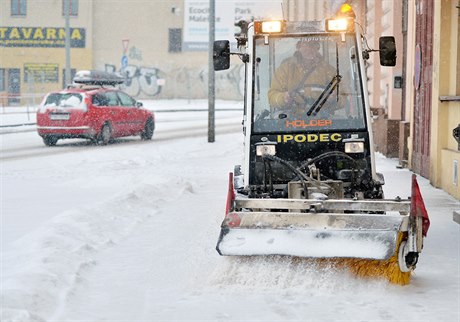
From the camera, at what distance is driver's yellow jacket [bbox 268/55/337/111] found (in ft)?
28.1

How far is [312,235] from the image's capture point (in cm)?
712

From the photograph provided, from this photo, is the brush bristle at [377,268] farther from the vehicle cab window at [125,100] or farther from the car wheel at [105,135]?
the vehicle cab window at [125,100]

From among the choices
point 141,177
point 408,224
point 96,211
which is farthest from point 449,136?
point 408,224

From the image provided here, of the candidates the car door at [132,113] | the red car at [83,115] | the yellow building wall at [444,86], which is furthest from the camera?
the car door at [132,113]

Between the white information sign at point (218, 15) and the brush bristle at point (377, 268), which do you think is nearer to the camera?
the brush bristle at point (377, 268)

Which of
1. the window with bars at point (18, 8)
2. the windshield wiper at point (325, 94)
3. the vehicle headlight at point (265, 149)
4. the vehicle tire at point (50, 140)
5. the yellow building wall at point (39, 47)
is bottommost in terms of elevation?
the vehicle tire at point (50, 140)

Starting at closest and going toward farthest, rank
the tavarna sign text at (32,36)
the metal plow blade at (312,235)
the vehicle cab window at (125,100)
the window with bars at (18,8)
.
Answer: the metal plow blade at (312,235), the vehicle cab window at (125,100), the tavarna sign text at (32,36), the window with bars at (18,8)

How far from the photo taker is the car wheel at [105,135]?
924 inches

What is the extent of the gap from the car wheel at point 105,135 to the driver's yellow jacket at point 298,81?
15267mm

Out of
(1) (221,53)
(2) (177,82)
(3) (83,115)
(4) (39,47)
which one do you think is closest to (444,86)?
(1) (221,53)

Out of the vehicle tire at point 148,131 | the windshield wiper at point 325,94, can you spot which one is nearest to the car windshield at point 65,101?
the vehicle tire at point 148,131

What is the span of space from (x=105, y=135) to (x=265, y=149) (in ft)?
50.9

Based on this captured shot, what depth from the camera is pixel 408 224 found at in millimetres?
7074

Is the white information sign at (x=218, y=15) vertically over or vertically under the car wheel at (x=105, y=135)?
over
